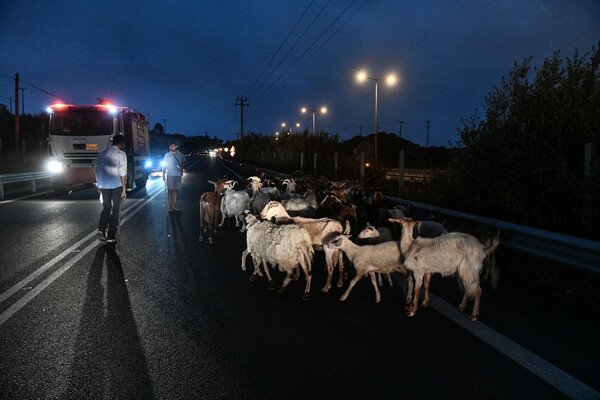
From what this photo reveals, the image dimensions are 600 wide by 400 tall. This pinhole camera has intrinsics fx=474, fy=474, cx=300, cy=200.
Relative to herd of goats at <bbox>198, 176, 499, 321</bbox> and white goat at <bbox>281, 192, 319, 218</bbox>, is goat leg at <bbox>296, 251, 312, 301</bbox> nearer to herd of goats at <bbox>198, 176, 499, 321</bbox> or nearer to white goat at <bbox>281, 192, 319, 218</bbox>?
herd of goats at <bbox>198, 176, 499, 321</bbox>

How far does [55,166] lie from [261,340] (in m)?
17.0

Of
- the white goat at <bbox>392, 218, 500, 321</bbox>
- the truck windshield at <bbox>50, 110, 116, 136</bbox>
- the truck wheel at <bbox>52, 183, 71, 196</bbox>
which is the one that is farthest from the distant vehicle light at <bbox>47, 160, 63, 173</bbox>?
the white goat at <bbox>392, 218, 500, 321</bbox>

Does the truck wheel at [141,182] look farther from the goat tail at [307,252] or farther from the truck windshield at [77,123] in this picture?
the goat tail at [307,252]

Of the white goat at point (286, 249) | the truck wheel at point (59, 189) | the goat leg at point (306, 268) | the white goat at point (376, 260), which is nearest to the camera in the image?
the white goat at point (376, 260)

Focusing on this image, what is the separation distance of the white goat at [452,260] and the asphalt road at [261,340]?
11.2 inches

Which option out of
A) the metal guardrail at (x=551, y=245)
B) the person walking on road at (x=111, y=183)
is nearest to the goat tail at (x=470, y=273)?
the metal guardrail at (x=551, y=245)

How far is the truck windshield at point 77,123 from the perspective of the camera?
60.8 feet

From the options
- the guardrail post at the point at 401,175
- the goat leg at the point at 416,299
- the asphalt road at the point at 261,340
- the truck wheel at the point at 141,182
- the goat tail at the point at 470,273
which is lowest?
the asphalt road at the point at 261,340

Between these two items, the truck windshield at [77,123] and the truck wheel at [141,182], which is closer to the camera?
the truck windshield at [77,123]

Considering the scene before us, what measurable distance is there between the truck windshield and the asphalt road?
474 inches

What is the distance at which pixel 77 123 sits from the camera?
1864cm

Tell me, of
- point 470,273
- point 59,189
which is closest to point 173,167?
point 59,189

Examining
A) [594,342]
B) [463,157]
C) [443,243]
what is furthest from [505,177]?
[594,342]

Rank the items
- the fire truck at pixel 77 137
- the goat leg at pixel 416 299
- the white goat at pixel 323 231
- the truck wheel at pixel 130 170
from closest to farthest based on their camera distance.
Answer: the goat leg at pixel 416 299, the white goat at pixel 323 231, the fire truck at pixel 77 137, the truck wheel at pixel 130 170
